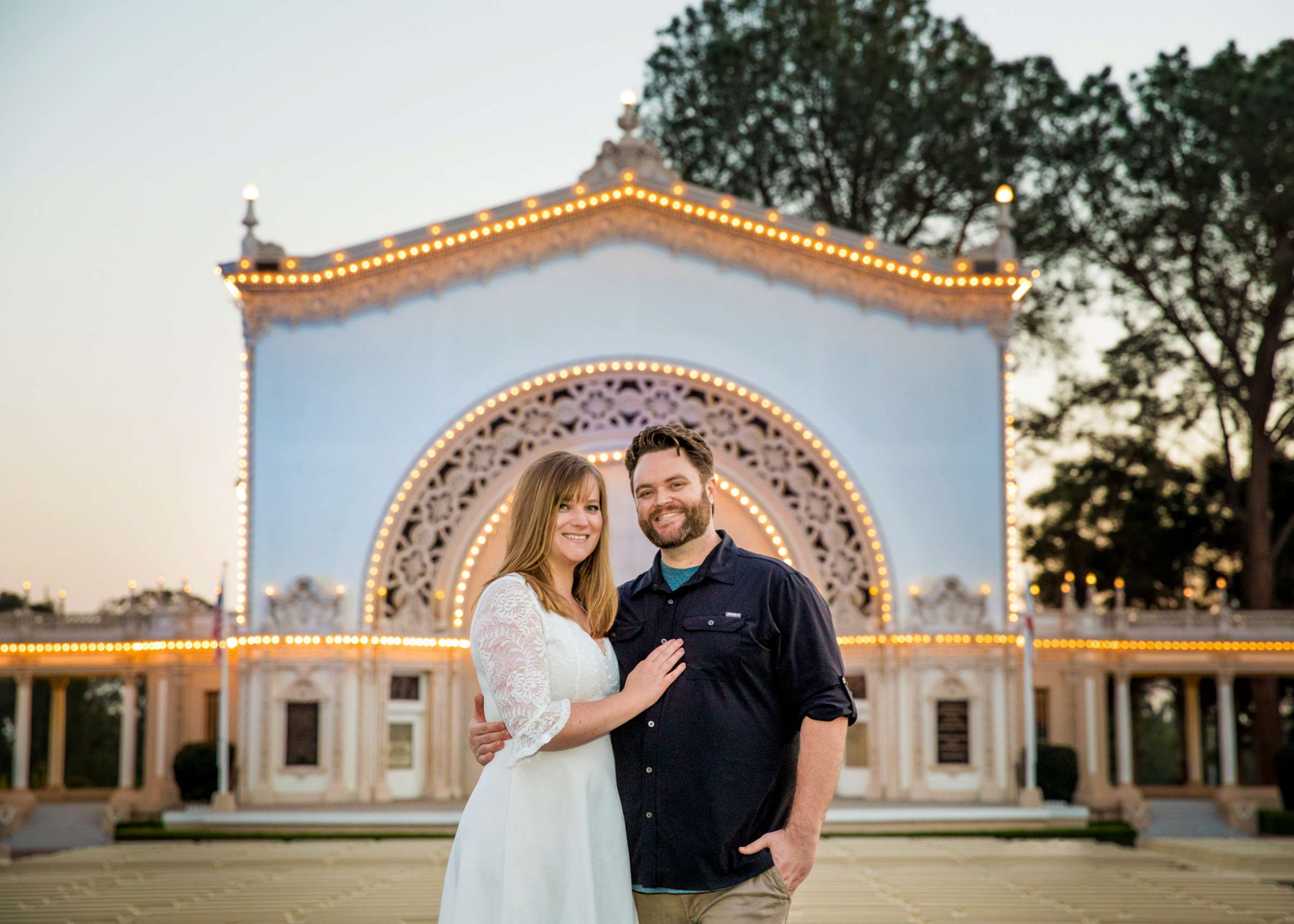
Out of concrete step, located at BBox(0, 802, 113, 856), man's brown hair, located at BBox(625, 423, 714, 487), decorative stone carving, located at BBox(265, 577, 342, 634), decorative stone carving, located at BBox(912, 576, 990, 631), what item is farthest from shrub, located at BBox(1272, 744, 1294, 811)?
man's brown hair, located at BBox(625, 423, 714, 487)

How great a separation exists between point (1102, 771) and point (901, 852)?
12.8 m

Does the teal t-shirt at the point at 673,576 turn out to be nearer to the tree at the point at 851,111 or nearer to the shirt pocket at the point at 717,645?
the shirt pocket at the point at 717,645

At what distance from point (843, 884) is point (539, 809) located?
7694mm

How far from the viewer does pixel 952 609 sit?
23.7 metres

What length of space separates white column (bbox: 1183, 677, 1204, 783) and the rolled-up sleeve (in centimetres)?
2783

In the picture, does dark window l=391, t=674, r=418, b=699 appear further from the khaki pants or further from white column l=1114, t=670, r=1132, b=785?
the khaki pants

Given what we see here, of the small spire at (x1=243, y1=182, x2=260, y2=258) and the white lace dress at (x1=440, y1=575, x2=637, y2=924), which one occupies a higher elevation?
the small spire at (x1=243, y1=182, x2=260, y2=258)

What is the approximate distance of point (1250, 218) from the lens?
102 feet

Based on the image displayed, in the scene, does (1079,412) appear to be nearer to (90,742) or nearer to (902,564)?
(902,564)

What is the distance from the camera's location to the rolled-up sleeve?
4.75 meters

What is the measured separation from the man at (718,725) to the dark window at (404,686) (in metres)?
19.4

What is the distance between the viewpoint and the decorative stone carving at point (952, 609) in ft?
77.4

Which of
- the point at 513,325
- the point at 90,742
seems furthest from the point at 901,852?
the point at 90,742

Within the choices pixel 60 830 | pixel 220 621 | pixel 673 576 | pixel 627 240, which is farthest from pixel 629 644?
pixel 60 830
